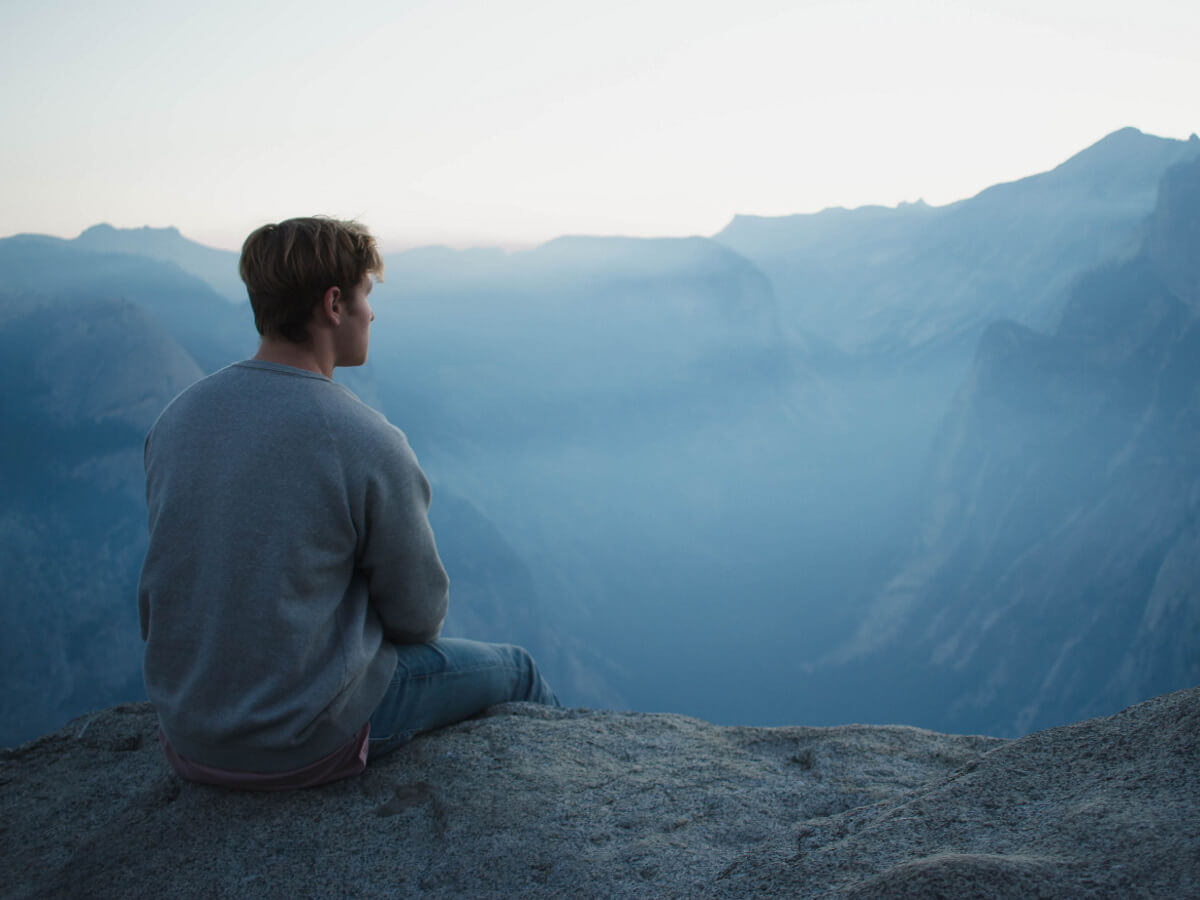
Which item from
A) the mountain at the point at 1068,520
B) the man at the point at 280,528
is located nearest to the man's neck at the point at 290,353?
the man at the point at 280,528

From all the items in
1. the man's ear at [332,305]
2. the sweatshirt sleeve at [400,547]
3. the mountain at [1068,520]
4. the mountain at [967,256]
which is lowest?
the mountain at [1068,520]

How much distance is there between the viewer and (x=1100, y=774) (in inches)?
55.8

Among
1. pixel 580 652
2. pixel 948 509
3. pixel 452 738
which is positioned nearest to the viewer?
pixel 452 738

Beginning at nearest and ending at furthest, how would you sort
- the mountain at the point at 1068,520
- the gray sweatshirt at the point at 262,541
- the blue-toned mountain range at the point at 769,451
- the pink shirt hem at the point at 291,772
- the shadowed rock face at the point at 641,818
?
1. the shadowed rock face at the point at 641,818
2. the gray sweatshirt at the point at 262,541
3. the pink shirt hem at the point at 291,772
4. the blue-toned mountain range at the point at 769,451
5. the mountain at the point at 1068,520

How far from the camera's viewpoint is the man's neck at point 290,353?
149cm

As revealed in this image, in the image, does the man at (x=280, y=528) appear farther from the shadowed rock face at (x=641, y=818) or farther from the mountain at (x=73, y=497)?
the mountain at (x=73, y=497)

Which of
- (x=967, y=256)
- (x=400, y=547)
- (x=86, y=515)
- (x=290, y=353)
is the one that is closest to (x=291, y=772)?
(x=400, y=547)

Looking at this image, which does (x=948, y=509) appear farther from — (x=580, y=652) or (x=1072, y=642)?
(x=580, y=652)

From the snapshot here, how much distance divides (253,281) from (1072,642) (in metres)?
46.9

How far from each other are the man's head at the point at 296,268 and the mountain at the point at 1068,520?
140 feet

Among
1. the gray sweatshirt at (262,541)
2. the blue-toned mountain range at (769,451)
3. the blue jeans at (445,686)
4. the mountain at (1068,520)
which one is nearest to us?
the gray sweatshirt at (262,541)

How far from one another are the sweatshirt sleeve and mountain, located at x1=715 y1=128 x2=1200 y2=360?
64.4m

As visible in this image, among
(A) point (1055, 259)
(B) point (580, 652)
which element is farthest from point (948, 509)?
(A) point (1055, 259)

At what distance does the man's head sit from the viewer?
1.44 metres
